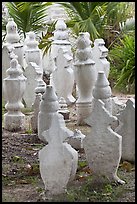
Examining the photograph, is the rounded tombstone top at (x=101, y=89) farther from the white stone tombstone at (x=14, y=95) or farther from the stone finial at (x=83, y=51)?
the white stone tombstone at (x=14, y=95)

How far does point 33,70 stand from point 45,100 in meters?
3.22

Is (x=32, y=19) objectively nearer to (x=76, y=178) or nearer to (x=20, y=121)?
(x=20, y=121)

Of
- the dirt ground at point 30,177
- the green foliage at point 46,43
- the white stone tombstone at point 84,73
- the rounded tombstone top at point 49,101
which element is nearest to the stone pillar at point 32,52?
the green foliage at point 46,43

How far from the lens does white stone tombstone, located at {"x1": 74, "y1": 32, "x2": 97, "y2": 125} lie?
736 cm

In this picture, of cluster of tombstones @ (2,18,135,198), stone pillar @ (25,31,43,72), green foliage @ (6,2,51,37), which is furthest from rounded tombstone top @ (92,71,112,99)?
green foliage @ (6,2,51,37)

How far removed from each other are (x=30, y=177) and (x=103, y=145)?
0.82 metres

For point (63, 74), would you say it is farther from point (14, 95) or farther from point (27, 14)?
point (27, 14)

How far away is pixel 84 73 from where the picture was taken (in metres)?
7.41

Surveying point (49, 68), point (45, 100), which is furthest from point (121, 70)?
point (45, 100)

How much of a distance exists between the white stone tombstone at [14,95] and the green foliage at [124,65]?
3664 mm

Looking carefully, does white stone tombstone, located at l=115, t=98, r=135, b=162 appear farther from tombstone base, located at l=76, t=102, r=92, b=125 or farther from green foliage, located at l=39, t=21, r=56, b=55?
green foliage, located at l=39, t=21, r=56, b=55

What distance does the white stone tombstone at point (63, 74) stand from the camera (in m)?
8.91

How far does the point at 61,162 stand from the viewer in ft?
14.4

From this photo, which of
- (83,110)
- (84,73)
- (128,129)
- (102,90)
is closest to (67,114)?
(83,110)
